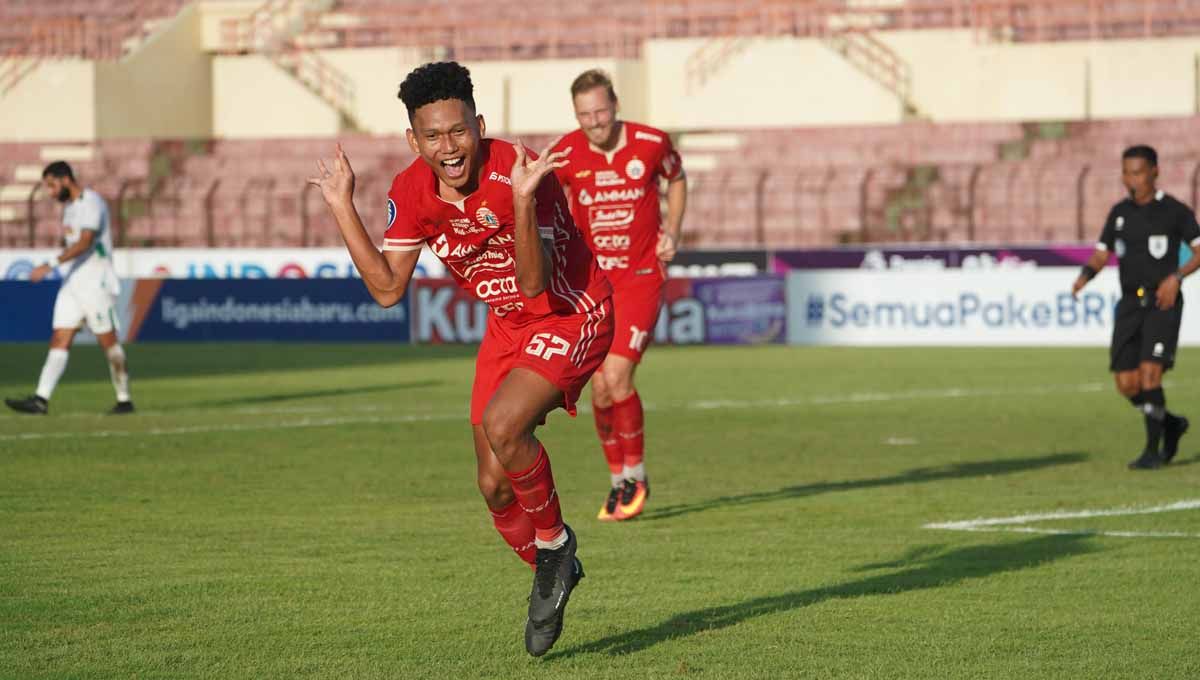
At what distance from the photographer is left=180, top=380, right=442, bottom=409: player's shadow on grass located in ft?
61.4

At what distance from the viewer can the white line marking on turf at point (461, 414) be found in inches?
614

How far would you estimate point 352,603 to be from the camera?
771 cm

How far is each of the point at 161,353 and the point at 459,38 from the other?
1784cm

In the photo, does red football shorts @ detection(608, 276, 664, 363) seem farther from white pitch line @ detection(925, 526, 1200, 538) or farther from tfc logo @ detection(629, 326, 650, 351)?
white pitch line @ detection(925, 526, 1200, 538)

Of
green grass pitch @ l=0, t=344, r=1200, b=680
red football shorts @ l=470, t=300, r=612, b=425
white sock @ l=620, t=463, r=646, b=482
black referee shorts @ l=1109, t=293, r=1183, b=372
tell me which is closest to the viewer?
green grass pitch @ l=0, t=344, r=1200, b=680

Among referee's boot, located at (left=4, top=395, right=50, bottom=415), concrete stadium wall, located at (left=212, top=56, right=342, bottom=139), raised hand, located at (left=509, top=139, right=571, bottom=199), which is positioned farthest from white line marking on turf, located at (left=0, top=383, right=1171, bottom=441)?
concrete stadium wall, located at (left=212, top=56, right=342, bottom=139)

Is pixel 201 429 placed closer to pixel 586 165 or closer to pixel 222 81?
pixel 586 165

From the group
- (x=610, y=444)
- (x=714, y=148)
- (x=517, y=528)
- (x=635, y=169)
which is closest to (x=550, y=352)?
(x=517, y=528)

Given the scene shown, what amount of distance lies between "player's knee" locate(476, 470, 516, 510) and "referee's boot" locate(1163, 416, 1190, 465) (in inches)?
298

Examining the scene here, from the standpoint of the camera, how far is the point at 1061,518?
10461 millimetres

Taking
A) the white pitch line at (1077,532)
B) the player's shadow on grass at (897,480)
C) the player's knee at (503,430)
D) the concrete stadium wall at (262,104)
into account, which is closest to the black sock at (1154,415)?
the player's shadow on grass at (897,480)

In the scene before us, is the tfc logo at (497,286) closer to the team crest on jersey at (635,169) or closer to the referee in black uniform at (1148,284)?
the team crest on jersey at (635,169)

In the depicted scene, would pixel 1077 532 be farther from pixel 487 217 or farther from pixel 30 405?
pixel 30 405

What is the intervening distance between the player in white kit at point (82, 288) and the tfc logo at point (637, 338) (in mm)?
7337
